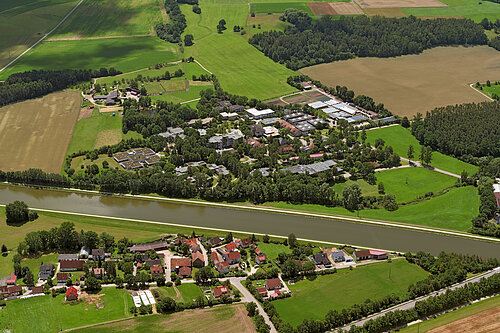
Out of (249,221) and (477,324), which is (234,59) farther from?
(477,324)

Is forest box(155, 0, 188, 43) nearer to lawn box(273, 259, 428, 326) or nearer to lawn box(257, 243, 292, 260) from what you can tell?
lawn box(257, 243, 292, 260)

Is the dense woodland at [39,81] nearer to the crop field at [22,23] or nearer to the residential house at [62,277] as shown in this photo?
the crop field at [22,23]

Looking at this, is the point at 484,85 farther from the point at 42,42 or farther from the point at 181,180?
the point at 42,42

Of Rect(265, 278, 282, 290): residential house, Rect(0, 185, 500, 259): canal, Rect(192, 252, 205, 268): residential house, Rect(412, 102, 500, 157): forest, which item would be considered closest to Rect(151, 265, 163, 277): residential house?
Rect(192, 252, 205, 268): residential house

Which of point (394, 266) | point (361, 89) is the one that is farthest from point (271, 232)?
point (361, 89)

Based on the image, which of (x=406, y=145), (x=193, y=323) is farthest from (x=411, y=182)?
(x=193, y=323)
